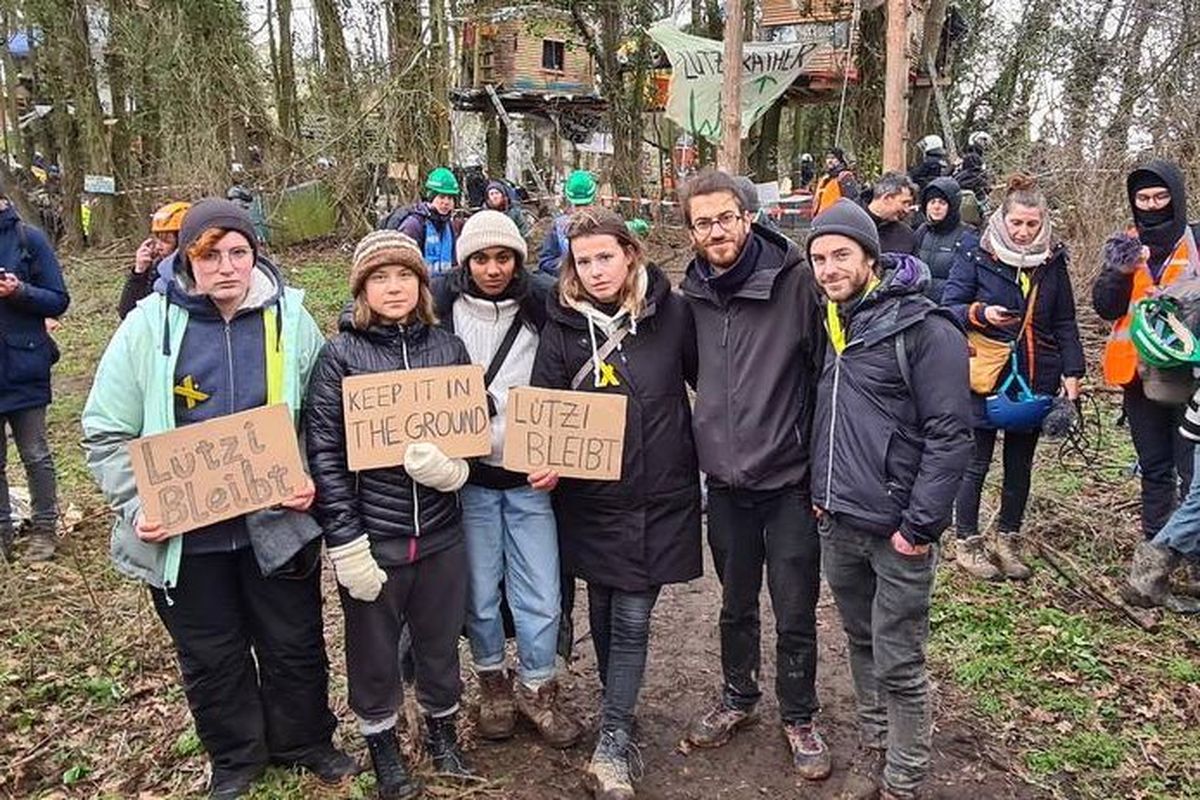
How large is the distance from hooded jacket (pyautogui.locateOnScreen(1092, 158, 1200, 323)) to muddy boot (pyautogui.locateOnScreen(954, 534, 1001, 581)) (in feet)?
4.49

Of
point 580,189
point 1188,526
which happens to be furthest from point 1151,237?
point 580,189

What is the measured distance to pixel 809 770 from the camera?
357 centimetres

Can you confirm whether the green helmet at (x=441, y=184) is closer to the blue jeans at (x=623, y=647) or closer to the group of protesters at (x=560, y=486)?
the group of protesters at (x=560, y=486)

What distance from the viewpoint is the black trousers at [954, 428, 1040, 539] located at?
5035 mm

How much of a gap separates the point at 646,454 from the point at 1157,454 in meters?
2.98

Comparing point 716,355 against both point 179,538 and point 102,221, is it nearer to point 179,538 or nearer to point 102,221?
point 179,538

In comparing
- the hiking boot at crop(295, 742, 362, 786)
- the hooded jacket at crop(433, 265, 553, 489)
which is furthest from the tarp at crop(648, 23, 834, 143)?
the hiking boot at crop(295, 742, 362, 786)

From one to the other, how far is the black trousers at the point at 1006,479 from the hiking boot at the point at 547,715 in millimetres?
2369

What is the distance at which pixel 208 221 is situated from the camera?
9.78 feet

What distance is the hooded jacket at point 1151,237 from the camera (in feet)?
14.7

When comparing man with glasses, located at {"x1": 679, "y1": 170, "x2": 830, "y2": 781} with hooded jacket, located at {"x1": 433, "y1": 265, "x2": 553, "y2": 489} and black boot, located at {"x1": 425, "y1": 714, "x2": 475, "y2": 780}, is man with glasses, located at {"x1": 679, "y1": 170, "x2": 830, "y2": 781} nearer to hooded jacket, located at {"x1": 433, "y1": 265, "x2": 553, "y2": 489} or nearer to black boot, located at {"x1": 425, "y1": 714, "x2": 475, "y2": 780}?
hooded jacket, located at {"x1": 433, "y1": 265, "x2": 553, "y2": 489}

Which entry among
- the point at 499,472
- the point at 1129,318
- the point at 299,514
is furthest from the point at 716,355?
the point at 1129,318

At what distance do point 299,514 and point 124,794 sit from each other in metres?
1.51

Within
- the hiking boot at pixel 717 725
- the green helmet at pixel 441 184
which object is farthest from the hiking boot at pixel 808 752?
the green helmet at pixel 441 184
